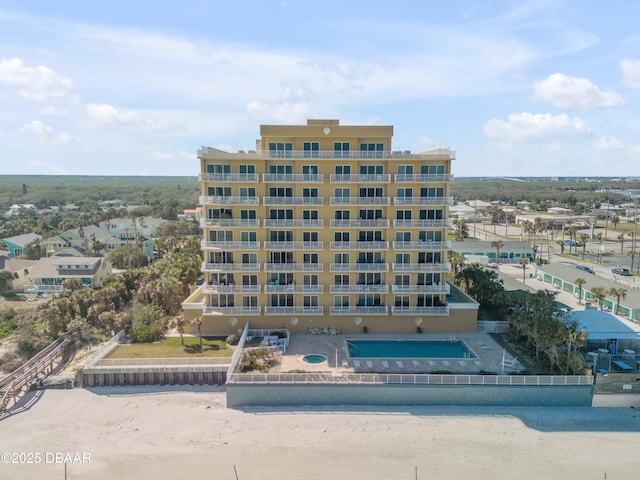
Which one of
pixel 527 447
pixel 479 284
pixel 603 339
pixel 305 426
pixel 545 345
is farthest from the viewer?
pixel 479 284

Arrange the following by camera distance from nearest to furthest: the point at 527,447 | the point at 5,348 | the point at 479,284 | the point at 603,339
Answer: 1. the point at 527,447
2. the point at 603,339
3. the point at 5,348
4. the point at 479,284

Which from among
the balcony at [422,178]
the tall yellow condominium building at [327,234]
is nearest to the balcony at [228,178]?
the tall yellow condominium building at [327,234]

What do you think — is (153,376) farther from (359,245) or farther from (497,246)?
(497,246)

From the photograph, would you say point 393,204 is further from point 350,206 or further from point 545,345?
point 545,345

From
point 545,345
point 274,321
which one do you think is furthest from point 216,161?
point 545,345

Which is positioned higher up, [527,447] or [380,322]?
[380,322]
